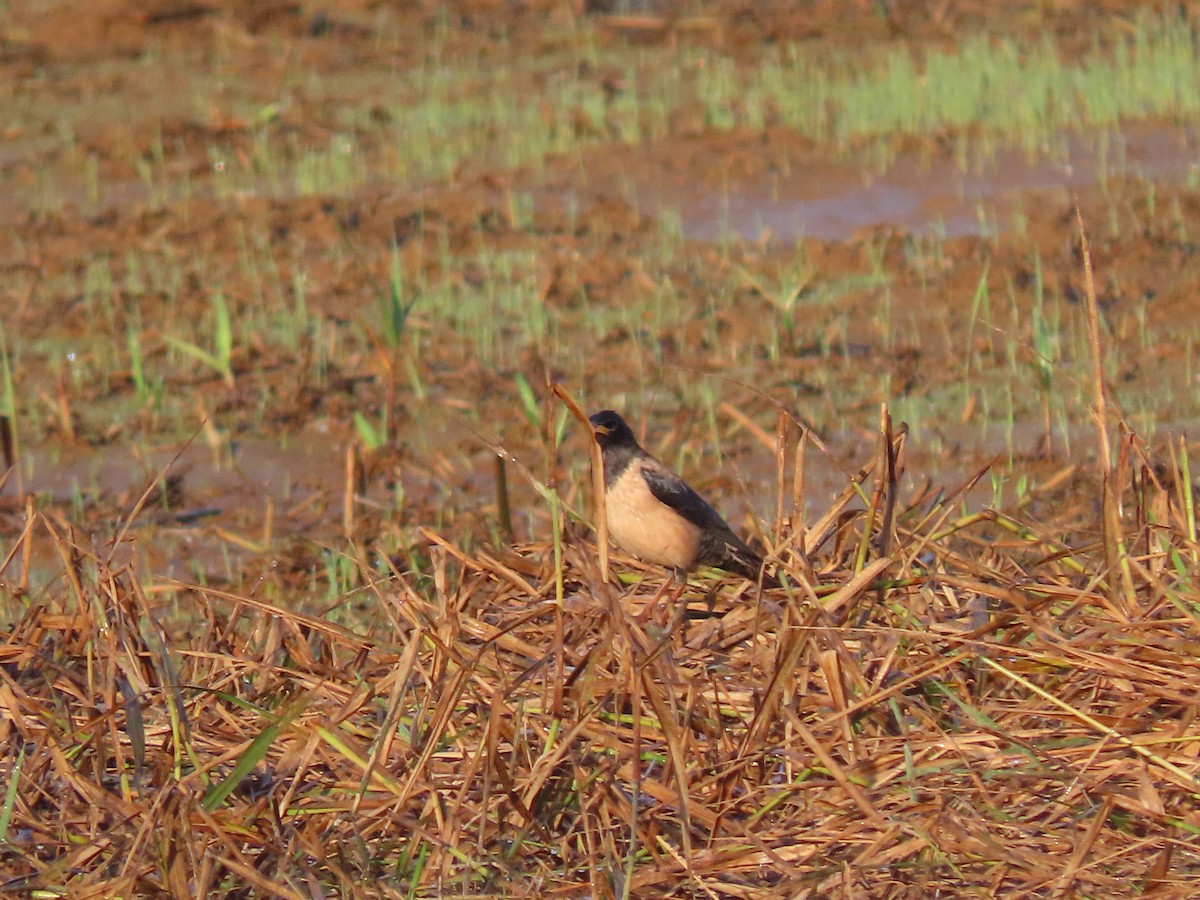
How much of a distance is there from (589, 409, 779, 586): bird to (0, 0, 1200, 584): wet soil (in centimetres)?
39

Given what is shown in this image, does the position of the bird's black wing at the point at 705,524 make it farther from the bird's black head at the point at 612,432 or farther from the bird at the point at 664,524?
the bird's black head at the point at 612,432

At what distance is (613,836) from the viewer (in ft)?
11.6

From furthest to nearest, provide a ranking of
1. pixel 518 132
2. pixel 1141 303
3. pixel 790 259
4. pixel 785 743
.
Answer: pixel 518 132 < pixel 790 259 < pixel 1141 303 < pixel 785 743

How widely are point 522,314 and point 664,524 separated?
4.46 metres

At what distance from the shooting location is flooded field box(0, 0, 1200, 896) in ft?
22.0

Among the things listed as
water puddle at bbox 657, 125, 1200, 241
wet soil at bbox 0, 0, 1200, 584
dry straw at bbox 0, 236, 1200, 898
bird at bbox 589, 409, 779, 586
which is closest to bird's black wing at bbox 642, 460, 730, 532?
bird at bbox 589, 409, 779, 586

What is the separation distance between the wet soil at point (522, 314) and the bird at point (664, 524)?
0.39 m

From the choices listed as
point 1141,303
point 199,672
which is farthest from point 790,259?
point 199,672

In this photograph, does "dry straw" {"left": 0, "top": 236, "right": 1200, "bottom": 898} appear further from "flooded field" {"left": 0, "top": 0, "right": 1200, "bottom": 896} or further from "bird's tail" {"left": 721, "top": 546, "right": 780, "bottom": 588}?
"bird's tail" {"left": 721, "top": 546, "right": 780, "bottom": 588}

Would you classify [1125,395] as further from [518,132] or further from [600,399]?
[518,132]

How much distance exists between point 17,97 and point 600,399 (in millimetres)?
7301

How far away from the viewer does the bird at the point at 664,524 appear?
4973 mm

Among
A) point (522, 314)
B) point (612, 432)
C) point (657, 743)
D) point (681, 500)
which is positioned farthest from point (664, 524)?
point (522, 314)

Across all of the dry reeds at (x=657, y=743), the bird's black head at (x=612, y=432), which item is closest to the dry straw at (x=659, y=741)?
the dry reeds at (x=657, y=743)
